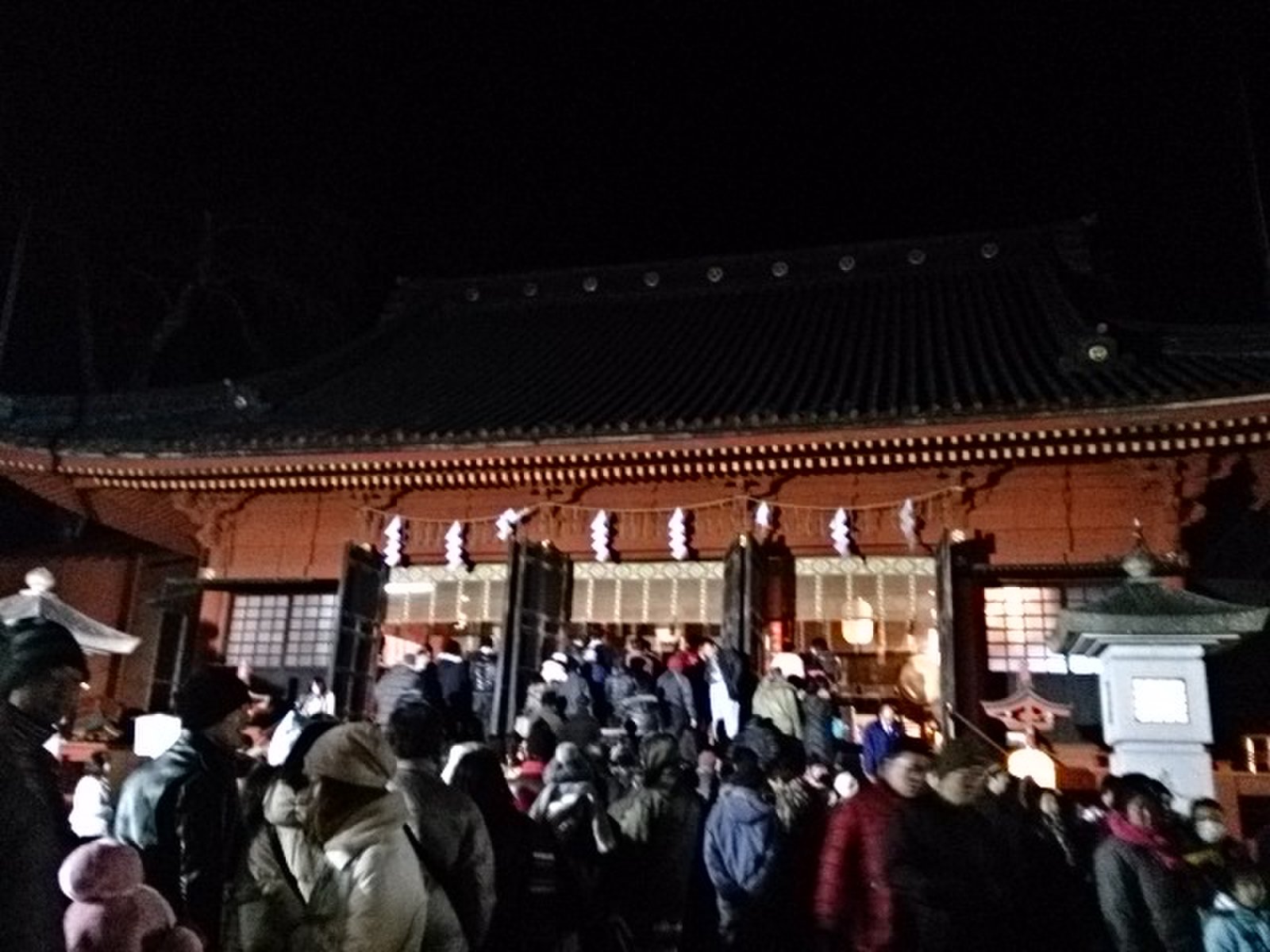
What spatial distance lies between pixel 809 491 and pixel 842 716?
107 inches

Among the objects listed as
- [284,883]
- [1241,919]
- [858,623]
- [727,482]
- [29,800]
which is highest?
[727,482]

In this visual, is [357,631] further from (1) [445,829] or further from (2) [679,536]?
(1) [445,829]

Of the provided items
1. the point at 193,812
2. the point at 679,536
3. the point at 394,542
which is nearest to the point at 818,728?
the point at 679,536

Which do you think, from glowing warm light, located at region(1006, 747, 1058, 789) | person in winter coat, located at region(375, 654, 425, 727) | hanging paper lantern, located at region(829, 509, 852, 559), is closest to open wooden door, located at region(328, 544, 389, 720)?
person in winter coat, located at region(375, 654, 425, 727)

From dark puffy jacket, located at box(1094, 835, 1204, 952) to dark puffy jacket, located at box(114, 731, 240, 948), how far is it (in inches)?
171

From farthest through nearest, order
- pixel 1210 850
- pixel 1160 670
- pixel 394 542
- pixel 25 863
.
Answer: pixel 394 542
pixel 1160 670
pixel 1210 850
pixel 25 863

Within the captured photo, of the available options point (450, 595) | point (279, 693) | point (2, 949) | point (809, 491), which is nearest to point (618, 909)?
point (2, 949)

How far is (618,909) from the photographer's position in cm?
620

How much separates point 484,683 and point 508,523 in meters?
2.11

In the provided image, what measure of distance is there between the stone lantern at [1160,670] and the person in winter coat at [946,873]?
15.6 feet

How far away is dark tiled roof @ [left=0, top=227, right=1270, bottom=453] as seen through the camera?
1185 centimetres

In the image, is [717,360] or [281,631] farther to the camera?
[717,360]

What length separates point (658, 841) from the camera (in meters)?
6.47

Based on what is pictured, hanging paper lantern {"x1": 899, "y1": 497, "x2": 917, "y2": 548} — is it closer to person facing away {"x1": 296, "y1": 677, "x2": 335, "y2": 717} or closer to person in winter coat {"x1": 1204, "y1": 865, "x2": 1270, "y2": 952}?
person in winter coat {"x1": 1204, "y1": 865, "x2": 1270, "y2": 952}
